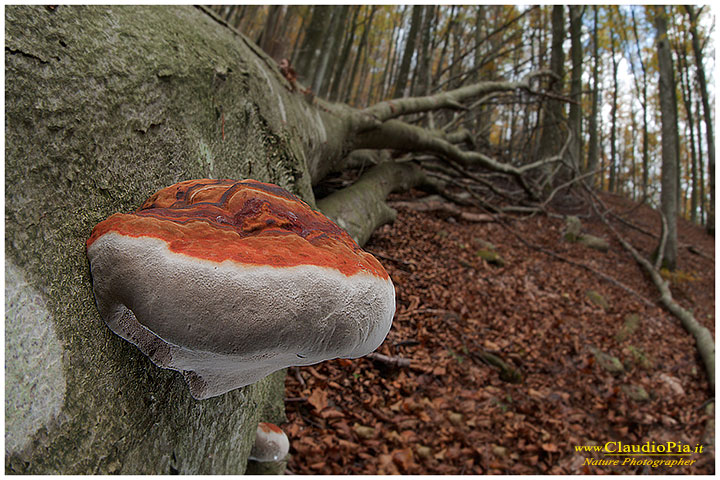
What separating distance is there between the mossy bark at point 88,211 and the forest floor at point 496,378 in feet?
5.34

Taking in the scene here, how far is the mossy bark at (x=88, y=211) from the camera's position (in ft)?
2.45

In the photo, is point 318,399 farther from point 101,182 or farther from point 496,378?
point 101,182

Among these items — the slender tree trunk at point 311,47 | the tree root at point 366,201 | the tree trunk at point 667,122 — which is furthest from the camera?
the tree trunk at point 667,122

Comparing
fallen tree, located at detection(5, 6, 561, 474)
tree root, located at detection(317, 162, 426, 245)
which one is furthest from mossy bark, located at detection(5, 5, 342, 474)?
tree root, located at detection(317, 162, 426, 245)

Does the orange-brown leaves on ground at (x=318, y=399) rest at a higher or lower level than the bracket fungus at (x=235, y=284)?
lower

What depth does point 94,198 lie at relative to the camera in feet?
3.02

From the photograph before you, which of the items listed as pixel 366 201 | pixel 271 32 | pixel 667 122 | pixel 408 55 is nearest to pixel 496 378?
pixel 366 201

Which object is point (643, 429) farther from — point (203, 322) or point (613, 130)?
point (613, 130)

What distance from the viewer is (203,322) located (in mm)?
674

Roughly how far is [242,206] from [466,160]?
6.78m

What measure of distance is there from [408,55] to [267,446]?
10.1m

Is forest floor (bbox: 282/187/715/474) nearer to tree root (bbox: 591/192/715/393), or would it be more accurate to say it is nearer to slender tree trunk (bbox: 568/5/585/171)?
tree root (bbox: 591/192/715/393)

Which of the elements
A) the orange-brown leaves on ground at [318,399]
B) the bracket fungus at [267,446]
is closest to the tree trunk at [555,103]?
the orange-brown leaves on ground at [318,399]

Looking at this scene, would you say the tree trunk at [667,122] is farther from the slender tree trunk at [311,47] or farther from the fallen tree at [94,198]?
the fallen tree at [94,198]
